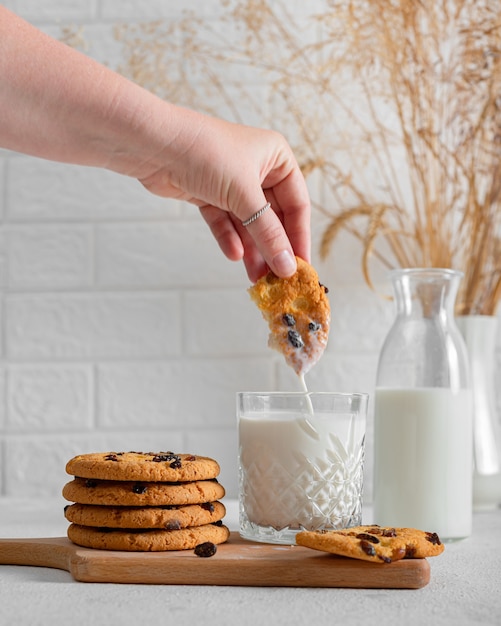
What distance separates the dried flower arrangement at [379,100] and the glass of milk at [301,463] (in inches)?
23.9

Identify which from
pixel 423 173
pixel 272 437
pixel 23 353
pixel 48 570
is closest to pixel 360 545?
pixel 272 437

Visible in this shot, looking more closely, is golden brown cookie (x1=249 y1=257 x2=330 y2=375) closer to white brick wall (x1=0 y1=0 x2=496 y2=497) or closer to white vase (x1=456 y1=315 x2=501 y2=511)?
white vase (x1=456 y1=315 x2=501 y2=511)

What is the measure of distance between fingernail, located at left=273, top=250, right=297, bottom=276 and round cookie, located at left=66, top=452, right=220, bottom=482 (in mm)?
287

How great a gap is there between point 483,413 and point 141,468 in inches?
31.6

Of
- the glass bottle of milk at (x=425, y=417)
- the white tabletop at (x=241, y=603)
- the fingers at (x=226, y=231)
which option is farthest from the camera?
the fingers at (x=226, y=231)

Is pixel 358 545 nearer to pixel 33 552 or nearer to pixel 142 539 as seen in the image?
pixel 142 539

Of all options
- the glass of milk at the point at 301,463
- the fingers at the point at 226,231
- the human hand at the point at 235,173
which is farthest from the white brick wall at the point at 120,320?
the glass of milk at the point at 301,463

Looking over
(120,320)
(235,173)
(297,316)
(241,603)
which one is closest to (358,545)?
(241,603)

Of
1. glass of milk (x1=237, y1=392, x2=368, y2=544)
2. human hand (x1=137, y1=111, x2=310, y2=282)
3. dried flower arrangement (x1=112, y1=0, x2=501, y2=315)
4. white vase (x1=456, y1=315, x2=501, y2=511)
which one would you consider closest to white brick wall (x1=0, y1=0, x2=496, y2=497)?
dried flower arrangement (x1=112, y1=0, x2=501, y2=315)

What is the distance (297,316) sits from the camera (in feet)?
3.77

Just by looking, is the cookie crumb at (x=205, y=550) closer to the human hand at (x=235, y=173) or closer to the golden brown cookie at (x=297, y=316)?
the golden brown cookie at (x=297, y=316)

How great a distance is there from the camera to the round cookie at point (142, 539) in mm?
967

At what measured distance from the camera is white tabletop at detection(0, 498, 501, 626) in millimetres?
787

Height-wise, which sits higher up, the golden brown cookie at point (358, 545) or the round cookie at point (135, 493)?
the round cookie at point (135, 493)
